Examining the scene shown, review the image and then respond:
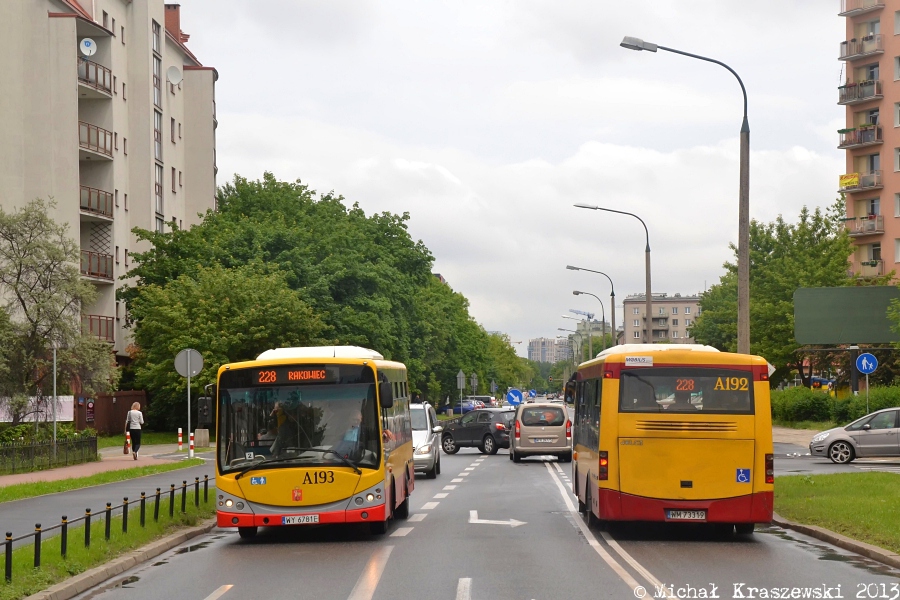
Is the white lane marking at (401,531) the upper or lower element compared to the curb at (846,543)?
lower

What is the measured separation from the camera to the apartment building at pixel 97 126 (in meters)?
54.8

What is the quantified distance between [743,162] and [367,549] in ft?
37.9

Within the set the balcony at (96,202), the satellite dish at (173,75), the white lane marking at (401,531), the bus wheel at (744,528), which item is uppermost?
the satellite dish at (173,75)

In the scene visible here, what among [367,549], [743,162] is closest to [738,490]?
[367,549]

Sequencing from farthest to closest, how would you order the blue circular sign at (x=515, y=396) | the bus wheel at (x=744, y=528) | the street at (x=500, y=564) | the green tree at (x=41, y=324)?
1. the blue circular sign at (x=515, y=396)
2. the green tree at (x=41, y=324)
3. the bus wheel at (x=744, y=528)
4. the street at (x=500, y=564)

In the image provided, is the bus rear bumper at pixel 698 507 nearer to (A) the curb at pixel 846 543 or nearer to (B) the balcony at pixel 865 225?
(A) the curb at pixel 846 543

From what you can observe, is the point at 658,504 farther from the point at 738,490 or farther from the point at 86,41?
the point at 86,41

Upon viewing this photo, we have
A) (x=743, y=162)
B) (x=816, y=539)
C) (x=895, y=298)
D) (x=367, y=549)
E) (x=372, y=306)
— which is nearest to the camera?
(x=367, y=549)

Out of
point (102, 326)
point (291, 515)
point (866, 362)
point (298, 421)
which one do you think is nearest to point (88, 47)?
point (102, 326)

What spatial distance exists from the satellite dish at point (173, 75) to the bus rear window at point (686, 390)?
189ft

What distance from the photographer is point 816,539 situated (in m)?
15.5

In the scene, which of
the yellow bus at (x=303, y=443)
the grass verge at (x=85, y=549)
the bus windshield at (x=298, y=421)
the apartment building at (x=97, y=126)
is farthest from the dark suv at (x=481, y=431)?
the bus windshield at (x=298, y=421)

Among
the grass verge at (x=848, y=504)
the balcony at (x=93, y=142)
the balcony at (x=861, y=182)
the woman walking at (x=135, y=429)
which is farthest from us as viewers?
the balcony at (x=861, y=182)

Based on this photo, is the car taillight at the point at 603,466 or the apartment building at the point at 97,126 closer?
the car taillight at the point at 603,466
